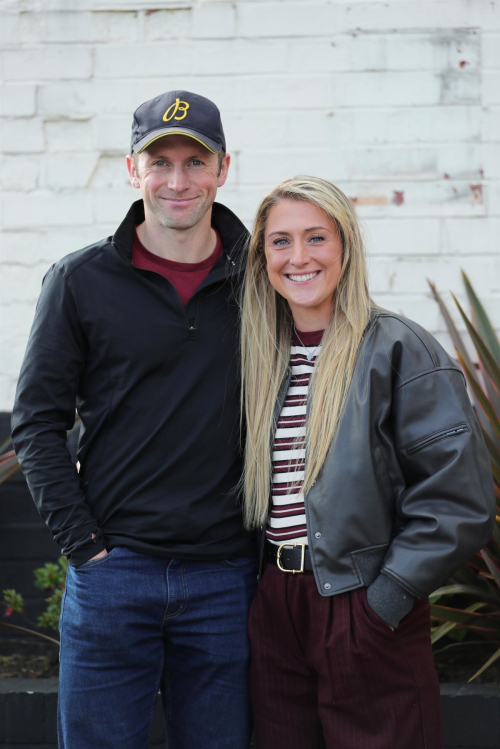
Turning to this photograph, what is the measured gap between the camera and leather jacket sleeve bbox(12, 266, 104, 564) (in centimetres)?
206

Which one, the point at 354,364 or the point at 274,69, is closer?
the point at 354,364

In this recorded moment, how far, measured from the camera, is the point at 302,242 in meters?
2.09

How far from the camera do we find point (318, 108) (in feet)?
11.2

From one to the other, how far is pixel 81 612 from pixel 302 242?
109 centimetres

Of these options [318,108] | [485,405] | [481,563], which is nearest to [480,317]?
[485,405]

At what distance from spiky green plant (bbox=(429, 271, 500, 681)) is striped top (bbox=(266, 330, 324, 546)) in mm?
908

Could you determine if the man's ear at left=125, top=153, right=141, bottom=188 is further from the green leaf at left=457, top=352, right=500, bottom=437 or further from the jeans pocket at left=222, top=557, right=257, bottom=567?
the green leaf at left=457, top=352, right=500, bottom=437

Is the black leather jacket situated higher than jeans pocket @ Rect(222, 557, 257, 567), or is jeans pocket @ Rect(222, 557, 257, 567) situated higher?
the black leather jacket

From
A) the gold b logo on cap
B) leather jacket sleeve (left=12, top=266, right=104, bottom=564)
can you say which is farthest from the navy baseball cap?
leather jacket sleeve (left=12, top=266, right=104, bottom=564)

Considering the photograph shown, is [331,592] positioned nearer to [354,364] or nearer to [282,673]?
[282,673]

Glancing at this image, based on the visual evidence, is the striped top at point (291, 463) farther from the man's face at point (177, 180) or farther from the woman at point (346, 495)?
the man's face at point (177, 180)

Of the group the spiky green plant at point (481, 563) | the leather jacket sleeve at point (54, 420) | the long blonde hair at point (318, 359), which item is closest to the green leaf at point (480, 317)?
the spiky green plant at point (481, 563)

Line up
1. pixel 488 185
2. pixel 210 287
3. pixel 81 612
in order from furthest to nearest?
1. pixel 488 185
2. pixel 210 287
3. pixel 81 612

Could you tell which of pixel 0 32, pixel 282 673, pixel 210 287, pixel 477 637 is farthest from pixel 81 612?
pixel 0 32
